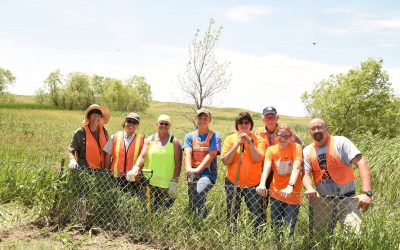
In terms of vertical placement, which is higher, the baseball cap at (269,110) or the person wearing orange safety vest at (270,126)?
the baseball cap at (269,110)

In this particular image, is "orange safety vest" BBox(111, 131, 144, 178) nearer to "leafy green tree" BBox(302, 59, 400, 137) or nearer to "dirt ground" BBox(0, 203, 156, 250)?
"dirt ground" BBox(0, 203, 156, 250)

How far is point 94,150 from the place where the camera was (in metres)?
5.73

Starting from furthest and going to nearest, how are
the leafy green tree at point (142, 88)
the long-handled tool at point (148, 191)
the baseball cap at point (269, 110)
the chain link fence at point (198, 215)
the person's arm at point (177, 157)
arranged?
the leafy green tree at point (142, 88) < the person's arm at point (177, 157) < the long-handled tool at point (148, 191) < the baseball cap at point (269, 110) < the chain link fence at point (198, 215)

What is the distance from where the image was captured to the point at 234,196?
4.64 m

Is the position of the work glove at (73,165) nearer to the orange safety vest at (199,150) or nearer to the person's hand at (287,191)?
Answer: the orange safety vest at (199,150)

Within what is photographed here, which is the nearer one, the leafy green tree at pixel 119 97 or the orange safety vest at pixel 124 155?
the orange safety vest at pixel 124 155

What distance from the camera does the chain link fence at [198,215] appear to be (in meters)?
4.30

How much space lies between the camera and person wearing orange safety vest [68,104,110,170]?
18.5 feet

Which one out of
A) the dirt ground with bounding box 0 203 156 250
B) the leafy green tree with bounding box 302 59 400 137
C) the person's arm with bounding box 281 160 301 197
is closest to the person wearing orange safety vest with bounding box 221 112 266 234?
the person's arm with bounding box 281 160 301 197

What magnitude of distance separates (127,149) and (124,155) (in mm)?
96

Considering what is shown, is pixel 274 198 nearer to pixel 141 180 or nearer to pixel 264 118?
pixel 264 118

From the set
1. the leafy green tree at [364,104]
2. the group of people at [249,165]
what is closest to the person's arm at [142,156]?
the group of people at [249,165]

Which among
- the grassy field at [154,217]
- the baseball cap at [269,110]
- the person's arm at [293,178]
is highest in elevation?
the baseball cap at [269,110]

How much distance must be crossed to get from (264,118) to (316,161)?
0.97 m
